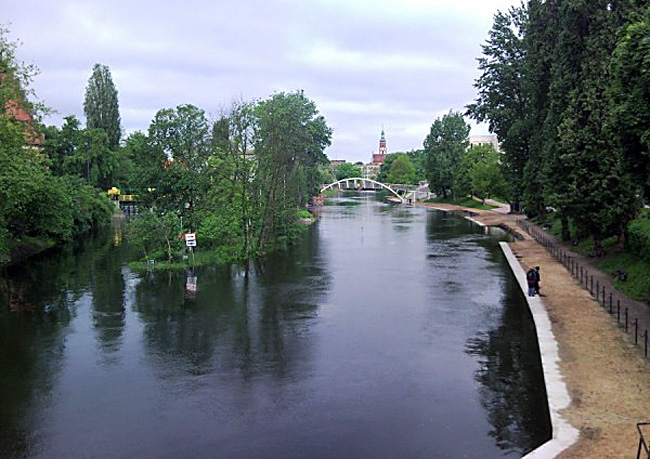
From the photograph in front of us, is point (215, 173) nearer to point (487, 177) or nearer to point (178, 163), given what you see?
point (178, 163)

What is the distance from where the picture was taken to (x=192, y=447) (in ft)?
45.5

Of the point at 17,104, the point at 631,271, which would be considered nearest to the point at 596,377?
the point at 631,271

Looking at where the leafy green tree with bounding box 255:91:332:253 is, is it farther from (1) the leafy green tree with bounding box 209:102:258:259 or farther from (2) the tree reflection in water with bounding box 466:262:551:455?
(2) the tree reflection in water with bounding box 466:262:551:455

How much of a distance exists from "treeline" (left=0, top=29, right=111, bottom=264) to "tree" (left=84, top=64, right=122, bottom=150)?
19030 millimetres

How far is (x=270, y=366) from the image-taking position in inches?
763

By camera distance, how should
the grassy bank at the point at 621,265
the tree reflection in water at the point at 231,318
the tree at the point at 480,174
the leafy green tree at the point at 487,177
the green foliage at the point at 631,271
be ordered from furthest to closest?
the tree at the point at 480,174
the leafy green tree at the point at 487,177
the grassy bank at the point at 621,265
the green foliage at the point at 631,271
the tree reflection in water at the point at 231,318

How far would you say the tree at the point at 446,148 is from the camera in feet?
362

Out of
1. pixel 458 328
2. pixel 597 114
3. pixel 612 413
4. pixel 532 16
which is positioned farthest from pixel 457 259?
pixel 612 413

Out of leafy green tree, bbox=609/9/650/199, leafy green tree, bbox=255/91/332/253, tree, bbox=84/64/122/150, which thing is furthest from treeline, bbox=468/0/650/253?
tree, bbox=84/64/122/150

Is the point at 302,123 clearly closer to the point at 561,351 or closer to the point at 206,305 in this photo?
the point at 206,305

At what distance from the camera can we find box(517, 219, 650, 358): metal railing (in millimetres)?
21109

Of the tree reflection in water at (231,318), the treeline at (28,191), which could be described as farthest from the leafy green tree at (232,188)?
the treeline at (28,191)

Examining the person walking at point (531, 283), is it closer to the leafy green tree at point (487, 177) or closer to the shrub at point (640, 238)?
the shrub at point (640, 238)

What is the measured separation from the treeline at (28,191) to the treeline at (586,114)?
3077 centimetres
